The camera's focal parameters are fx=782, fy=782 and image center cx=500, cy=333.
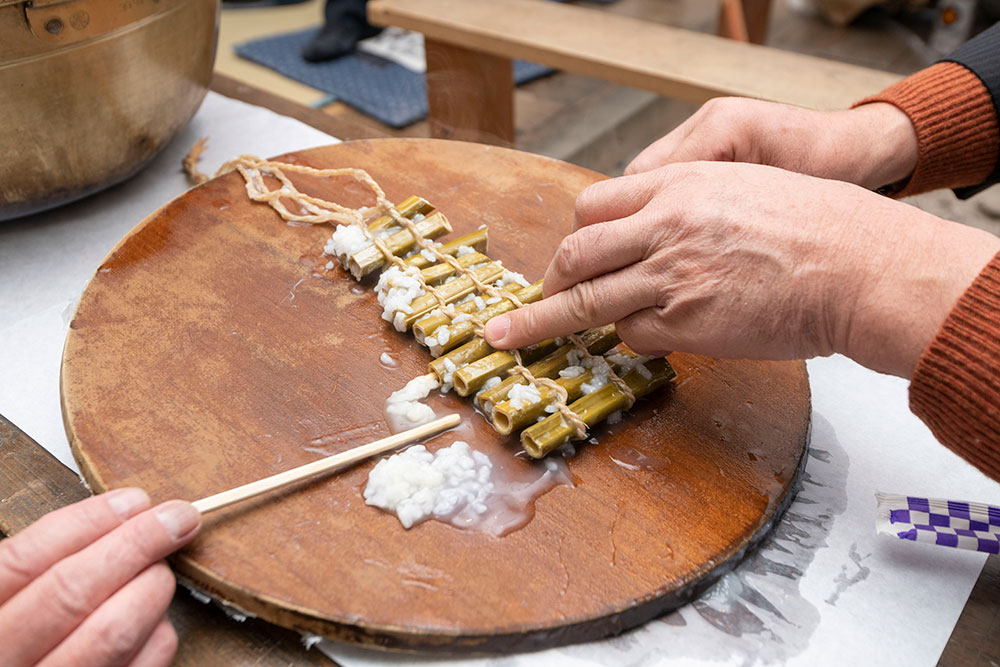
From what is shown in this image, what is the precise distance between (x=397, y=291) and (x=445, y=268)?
10 centimetres

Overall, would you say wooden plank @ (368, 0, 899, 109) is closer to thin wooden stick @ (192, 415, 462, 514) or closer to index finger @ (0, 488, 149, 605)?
thin wooden stick @ (192, 415, 462, 514)

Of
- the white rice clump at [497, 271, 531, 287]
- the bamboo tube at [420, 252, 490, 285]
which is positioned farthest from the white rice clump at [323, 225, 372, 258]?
the white rice clump at [497, 271, 531, 287]

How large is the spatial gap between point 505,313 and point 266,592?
51 centimetres

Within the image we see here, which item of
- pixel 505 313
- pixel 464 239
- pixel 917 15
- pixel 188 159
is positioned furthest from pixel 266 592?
pixel 917 15

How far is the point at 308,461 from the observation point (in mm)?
1005

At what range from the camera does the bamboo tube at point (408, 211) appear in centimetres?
139

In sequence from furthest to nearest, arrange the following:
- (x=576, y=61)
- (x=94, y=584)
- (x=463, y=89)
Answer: (x=463, y=89) → (x=576, y=61) → (x=94, y=584)

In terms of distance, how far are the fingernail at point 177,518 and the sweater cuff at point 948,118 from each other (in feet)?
4.11

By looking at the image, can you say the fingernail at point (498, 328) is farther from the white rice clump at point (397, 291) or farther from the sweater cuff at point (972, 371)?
the sweater cuff at point (972, 371)

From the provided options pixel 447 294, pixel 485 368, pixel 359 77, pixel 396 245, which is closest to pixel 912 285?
pixel 485 368

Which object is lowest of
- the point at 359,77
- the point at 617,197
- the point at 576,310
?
the point at 359,77

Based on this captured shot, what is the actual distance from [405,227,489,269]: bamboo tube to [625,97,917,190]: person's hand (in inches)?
10.7

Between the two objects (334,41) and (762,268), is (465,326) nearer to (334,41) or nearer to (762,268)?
(762,268)

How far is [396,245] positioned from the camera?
1.34 m
